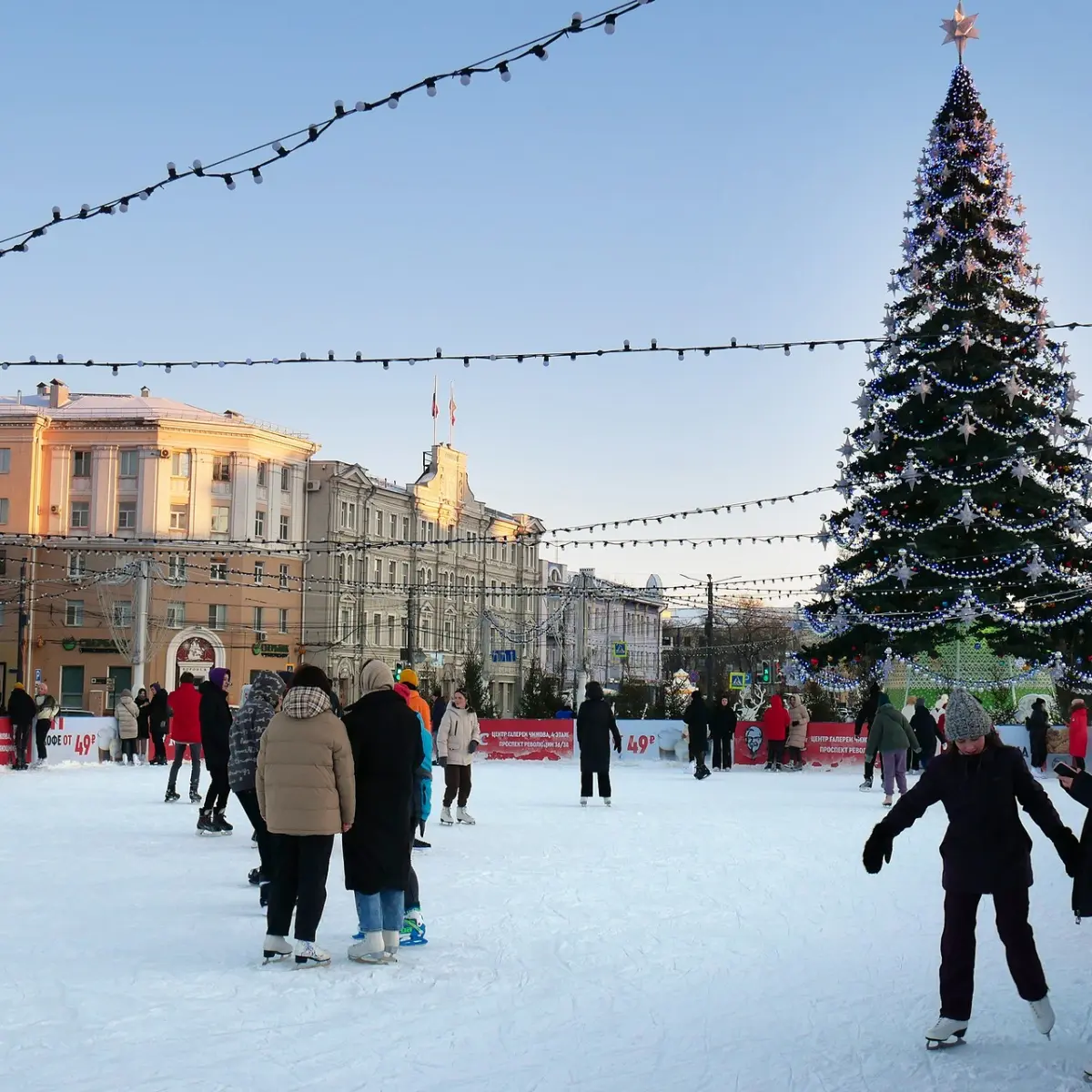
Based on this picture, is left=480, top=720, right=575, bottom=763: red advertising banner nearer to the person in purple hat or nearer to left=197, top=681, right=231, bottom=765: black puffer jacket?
the person in purple hat

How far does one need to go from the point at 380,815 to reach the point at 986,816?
130 inches

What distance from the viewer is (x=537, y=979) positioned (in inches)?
299

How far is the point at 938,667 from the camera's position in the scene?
32750 mm

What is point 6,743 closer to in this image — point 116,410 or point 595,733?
point 595,733

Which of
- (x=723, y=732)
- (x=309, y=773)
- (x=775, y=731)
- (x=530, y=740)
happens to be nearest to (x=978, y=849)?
(x=309, y=773)

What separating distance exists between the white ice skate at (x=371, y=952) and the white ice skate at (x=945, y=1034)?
305 centimetres

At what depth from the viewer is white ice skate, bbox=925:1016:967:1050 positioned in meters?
6.00

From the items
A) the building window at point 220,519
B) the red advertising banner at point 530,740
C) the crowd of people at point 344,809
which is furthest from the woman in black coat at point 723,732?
the building window at point 220,519

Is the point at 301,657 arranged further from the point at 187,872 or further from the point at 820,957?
the point at 820,957

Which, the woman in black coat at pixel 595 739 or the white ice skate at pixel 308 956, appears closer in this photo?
the white ice skate at pixel 308 956

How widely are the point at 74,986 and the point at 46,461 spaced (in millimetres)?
59132

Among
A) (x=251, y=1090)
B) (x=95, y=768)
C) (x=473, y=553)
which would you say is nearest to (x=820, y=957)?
(x=251, y=1090)

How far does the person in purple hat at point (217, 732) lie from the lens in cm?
1331

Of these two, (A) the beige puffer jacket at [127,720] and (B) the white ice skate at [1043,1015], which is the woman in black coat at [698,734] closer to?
(A) the beige puffer jacket at [127,720]
